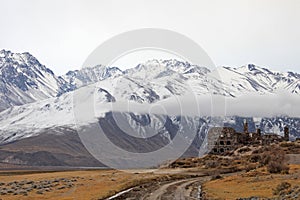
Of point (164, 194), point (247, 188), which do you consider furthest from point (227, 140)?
point (164, 194)

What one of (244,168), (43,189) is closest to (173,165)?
(244,168)

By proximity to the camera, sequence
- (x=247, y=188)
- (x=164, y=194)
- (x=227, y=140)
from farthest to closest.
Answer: (x=227, y=140) → (x=247, y=188) → (x=164, y=194)

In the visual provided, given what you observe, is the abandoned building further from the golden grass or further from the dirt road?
the dirt road

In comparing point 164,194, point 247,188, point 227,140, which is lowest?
point 247,188

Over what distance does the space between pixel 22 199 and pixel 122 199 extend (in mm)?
20064

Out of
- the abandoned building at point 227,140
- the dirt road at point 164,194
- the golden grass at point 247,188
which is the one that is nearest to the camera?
the golden grass at point 247,188

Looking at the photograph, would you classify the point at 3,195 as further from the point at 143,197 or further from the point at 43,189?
the point at 143,197

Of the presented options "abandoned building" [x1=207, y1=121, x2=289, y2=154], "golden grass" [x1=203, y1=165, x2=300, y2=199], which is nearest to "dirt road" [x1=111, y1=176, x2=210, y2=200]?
"golden grass" [x1=203, y1=165, x2=300, y2=199]

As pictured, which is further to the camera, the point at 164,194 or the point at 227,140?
the point at 227,140

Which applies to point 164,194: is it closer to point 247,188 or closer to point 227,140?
point 247,188

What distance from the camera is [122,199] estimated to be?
6175cm

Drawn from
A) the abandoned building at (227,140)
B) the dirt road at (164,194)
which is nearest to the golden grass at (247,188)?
the dirt road at (164,194)

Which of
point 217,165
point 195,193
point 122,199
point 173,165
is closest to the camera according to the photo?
point 122,199

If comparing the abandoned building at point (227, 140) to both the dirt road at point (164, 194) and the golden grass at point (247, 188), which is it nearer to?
the golden grass at point (247, 188)
